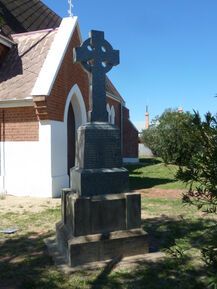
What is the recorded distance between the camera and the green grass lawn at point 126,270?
16.5 feet

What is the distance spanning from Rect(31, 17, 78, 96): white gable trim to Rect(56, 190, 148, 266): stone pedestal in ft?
20.4

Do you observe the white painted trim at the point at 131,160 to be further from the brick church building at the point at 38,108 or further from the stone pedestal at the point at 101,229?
the stone pedestal at the point at 101,229

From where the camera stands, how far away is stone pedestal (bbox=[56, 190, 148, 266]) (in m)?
5.88

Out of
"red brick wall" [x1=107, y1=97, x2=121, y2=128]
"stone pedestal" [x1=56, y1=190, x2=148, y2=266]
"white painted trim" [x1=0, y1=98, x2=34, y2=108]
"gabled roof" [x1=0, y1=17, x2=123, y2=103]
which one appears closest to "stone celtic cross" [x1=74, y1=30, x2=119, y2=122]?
"stone pedestal" [x1=56, y1=190, x2=148, y2=266]

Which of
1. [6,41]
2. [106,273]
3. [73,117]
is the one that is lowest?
[106,273]

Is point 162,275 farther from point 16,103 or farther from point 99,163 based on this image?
point 16,103

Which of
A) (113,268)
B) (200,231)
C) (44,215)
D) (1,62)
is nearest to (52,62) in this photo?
(1,62)

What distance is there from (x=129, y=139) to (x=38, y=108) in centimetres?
1968

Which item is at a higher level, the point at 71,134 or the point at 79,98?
the point at 79,98

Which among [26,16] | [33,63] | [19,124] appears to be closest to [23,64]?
[33,63]

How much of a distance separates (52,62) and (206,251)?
1057 cm

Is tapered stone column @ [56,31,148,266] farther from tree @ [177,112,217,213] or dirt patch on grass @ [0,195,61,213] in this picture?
dirt patch on grass @ [0,195,61,213]

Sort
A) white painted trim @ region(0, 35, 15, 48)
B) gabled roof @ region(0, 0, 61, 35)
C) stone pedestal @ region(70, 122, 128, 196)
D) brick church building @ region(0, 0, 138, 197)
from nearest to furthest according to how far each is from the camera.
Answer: stone pedestal @ region(70, 122, 128, 196), brick church building @ region(0, 0, 138, 197), white painted trim @ region(0, 35, 15, 48), gabled roof @ region(0, 0, 61, 35)

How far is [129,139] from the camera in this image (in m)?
31.3
